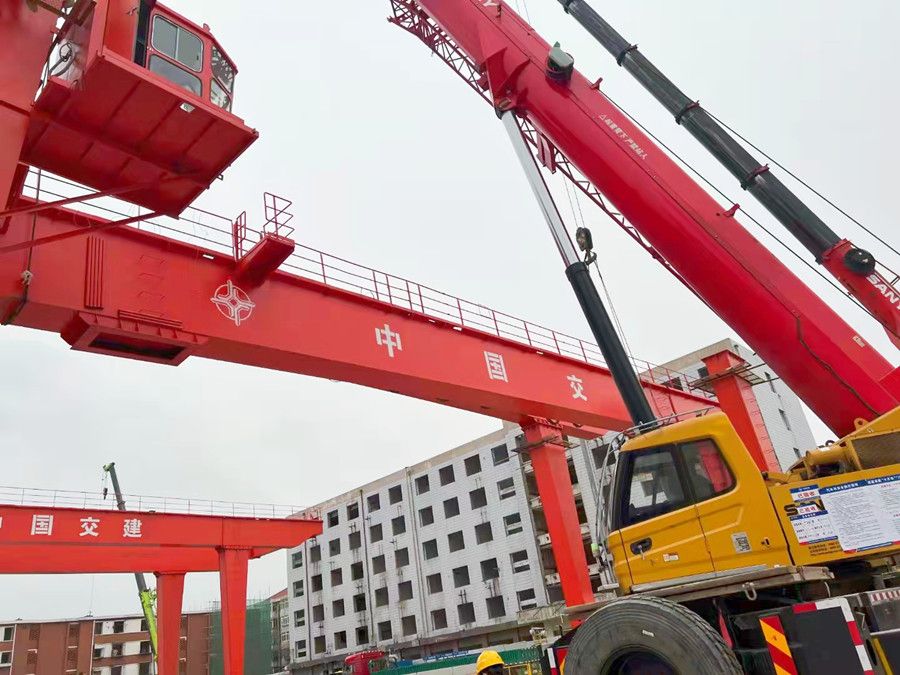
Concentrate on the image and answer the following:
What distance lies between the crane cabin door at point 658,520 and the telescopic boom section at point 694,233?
1.95 meters

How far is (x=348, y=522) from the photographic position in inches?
2020

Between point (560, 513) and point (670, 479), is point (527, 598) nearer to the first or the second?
point (560, 513)

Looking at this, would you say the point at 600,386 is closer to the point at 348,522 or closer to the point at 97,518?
the point at 97,518

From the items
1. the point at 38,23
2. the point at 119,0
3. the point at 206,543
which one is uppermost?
the point at 119,0

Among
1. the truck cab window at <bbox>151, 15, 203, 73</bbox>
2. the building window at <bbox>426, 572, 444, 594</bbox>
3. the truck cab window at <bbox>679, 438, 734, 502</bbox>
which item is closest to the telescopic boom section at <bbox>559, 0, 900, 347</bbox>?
the truck cab window at <bbox>679, 438, 734, 502</bbox>

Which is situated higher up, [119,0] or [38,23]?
[119,0]

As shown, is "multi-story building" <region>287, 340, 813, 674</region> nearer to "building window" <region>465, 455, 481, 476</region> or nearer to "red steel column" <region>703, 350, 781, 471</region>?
"building window" <region>465, 455, 481, 476</region>

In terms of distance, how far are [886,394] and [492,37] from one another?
21.6ft

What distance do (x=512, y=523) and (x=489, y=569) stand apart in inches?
126

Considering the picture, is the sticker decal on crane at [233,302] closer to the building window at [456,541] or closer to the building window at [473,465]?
the building window at [473,465]

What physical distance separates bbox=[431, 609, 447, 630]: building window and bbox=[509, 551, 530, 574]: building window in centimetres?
642

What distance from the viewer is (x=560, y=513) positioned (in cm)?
1303

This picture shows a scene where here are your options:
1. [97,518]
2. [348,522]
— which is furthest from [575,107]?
[348,522]

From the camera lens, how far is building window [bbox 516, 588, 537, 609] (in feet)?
123
